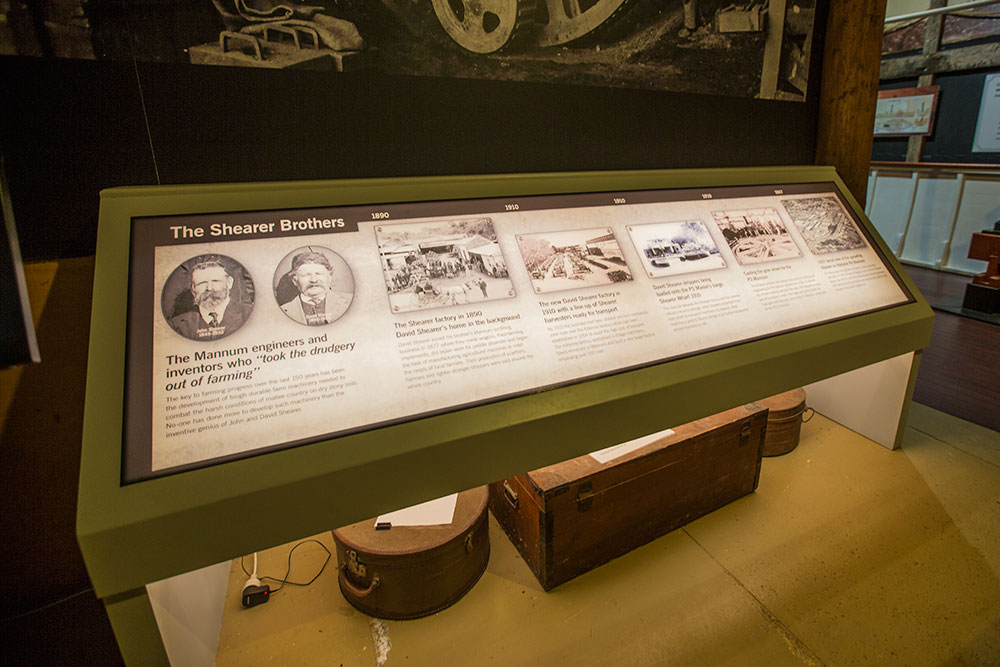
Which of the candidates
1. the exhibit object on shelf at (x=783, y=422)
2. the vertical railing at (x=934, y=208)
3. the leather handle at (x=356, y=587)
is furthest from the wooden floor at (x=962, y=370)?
the leather handle at (x=356, y=587)

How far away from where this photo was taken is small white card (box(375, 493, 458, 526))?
1.82m

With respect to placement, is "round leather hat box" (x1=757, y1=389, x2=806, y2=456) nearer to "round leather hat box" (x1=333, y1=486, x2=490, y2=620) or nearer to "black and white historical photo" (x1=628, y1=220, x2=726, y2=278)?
"black and white historical photo" (x1=628, y1=220, x2=726, y2=278)

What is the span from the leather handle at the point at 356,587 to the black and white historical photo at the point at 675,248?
4.64ft

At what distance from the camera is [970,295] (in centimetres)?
462

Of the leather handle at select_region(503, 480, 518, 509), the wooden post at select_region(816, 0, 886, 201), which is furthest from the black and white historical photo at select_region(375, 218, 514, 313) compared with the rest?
the wooden post at select_region(816, 0, 886, 201)

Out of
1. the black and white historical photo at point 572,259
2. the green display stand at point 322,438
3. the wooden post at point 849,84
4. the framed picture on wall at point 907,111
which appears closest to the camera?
the green display stand at point 322,438

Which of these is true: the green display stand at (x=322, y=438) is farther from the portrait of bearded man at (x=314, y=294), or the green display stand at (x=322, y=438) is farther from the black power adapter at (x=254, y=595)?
the black power adapter at (x=254, y=595)

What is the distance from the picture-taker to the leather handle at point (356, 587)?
1.73 meters

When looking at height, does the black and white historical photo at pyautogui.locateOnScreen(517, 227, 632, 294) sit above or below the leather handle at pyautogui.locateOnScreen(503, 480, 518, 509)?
above

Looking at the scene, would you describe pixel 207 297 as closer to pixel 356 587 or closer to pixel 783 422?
pixel 356 587

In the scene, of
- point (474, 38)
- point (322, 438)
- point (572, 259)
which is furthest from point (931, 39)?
point (322, 438)

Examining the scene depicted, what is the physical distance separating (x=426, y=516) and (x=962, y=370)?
3.93 meters

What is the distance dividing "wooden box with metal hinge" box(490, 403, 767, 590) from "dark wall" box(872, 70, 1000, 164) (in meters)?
7.10

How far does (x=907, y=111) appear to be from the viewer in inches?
275
